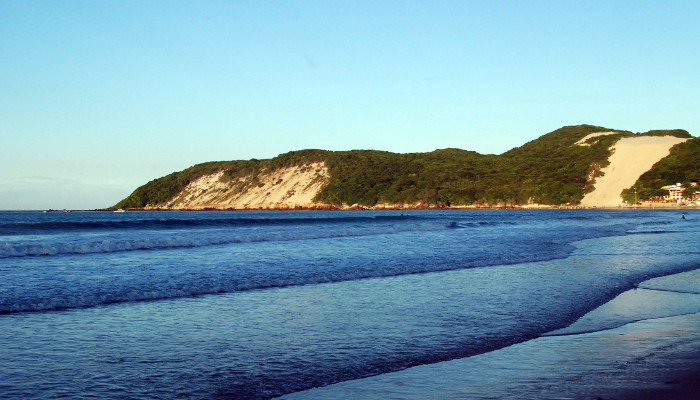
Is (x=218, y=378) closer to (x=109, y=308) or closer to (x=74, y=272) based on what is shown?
(x=109, y=308)

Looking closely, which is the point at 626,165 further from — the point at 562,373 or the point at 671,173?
the point at 562,373

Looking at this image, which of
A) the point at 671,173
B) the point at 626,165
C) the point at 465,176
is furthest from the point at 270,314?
the point at 465,176

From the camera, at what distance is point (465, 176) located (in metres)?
172

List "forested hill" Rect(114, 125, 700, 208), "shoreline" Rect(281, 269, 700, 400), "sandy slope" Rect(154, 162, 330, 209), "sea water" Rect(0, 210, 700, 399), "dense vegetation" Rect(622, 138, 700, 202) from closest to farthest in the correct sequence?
1. "shoreline" Rect(281, 269, 700, 400)
2. "sea water" Rect(0, 210, 700, 399)
3. "dense vegetation" Rect(622, 138, 700, 202)
4. "forested hill" Rect(114, 125, 700, 208)
5. "sandy slope" Rect(154, 162, 330, 209)

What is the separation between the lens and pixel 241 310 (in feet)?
32.4

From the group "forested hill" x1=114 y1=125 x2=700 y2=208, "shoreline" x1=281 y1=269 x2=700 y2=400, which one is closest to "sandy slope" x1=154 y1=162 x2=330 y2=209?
"forested hill" x1=114 y1=125 x2=700 y2=208

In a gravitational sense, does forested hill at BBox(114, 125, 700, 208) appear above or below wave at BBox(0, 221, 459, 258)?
above

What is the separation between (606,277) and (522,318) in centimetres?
628

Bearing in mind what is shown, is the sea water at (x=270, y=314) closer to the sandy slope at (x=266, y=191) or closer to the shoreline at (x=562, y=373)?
the shoreline at (x=562, y=373)

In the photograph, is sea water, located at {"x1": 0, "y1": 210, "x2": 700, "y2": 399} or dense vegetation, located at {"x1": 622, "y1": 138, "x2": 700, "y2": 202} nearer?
sea water, located at {"x1": 0, "y1": 210, "x2": 700, "y2": 399}

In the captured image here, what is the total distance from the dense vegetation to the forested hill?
1.65 feet

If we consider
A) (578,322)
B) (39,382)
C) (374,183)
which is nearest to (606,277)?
(578,322)

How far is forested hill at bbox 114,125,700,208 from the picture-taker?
14888 centimetres

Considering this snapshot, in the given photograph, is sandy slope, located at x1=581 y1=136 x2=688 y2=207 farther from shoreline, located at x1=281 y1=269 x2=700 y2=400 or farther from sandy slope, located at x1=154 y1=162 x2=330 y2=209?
shoreline, located at x1=281 y1=269 x2=700 y2=400
